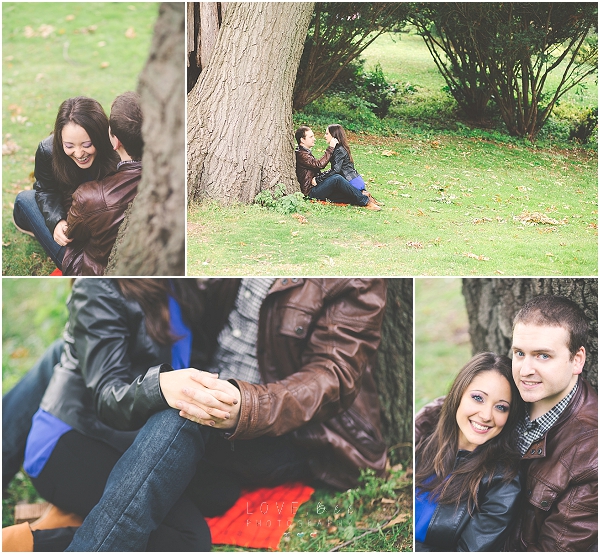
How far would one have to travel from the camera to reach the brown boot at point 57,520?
416cm

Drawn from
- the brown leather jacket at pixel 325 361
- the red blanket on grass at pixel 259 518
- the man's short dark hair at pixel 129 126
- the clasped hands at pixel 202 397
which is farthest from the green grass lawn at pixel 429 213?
the red blanket on grass at pixel 259 518

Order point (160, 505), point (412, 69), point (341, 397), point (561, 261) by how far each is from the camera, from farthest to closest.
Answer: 1. point (412, 69)
2. point (561, 261)
3. point (341, 397)
4. point (160, 505)

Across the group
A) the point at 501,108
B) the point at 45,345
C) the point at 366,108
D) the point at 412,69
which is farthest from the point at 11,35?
the point at 501,108

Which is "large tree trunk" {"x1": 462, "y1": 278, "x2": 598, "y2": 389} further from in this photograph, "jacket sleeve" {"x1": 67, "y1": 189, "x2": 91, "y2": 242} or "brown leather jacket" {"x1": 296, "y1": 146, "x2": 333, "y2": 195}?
"jacket sleeve" {"x1": 67, "y1": 189, "x2": 91, "y2": 242}

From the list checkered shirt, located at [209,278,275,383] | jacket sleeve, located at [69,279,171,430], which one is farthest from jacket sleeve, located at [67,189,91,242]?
checkered shirt, located at [209,278,275,383]

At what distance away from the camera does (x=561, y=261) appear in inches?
185

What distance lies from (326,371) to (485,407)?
988 mm

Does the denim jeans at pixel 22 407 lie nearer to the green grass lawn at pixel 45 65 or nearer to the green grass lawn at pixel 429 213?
the green grass lawn at pixel 45 65

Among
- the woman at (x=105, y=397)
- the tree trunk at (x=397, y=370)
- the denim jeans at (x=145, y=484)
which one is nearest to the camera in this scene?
the denim jeans at (x=145, y=484)

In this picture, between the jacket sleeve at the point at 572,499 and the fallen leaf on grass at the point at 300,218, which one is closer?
the jacket sleeve at the point at 572,499

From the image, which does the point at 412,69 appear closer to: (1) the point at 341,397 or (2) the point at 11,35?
(1) the point at 341,397

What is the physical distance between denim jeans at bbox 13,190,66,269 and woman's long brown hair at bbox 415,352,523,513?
2.89 metres

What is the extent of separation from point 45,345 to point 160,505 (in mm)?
1971

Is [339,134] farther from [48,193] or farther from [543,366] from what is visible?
[543,366]
